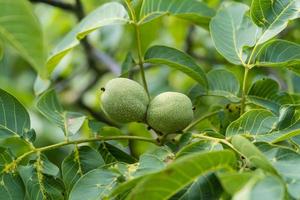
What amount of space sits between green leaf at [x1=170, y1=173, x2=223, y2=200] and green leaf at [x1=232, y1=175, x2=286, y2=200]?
0.60 feet

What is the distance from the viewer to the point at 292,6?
1.63 metres

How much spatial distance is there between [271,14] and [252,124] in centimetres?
36

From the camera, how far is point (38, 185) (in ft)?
4.84

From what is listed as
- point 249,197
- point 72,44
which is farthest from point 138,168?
point 72,44

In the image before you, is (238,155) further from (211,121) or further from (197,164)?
(211,121)

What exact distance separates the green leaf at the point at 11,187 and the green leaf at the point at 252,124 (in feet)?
1.77

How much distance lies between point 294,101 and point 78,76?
1.97 meters

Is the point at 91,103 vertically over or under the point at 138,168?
under

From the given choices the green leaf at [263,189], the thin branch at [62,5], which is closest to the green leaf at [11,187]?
the green leaf at [263,189]

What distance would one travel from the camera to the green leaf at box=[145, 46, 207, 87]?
1688mm

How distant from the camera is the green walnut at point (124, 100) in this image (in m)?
1.58

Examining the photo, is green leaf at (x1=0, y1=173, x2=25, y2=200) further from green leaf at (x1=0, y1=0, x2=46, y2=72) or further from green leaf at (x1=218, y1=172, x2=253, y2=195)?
green leaf at (x1=218, y1=172, x2=253, y2=195)

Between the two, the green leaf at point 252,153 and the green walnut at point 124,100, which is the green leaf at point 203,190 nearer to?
the green leaf at point 252,153

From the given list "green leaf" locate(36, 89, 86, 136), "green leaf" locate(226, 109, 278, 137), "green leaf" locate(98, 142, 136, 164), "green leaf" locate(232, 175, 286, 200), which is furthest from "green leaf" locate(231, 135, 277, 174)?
"green leaf" locate(36, 89, 86, 136)
